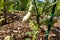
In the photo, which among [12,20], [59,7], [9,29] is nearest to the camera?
[9,29]

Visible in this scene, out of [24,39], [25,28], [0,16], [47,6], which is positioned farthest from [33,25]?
[0,16]

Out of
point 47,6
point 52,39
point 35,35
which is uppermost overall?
point 47,6

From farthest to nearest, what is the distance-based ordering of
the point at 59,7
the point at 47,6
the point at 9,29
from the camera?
the point at 59,7 → the point at 9,29 → the point at 47,6

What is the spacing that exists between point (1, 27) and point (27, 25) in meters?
0.32

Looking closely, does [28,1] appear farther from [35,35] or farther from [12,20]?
[12,20]

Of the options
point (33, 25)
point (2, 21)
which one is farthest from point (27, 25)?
point (33, 25)

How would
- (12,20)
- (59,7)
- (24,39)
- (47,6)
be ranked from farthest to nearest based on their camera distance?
(59,7) → (12,20) → (24,39) → (47,6)

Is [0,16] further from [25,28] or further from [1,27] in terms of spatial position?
[25,28]

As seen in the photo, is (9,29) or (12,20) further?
(12,20)

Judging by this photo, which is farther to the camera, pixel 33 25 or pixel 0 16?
pixel 0 16

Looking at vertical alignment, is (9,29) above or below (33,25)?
below

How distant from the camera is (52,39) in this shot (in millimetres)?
2502

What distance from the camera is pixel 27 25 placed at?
274cm

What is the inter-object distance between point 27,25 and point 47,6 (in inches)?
32.2
